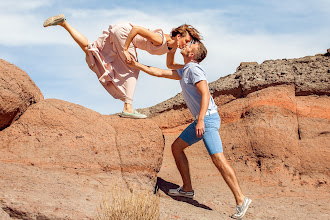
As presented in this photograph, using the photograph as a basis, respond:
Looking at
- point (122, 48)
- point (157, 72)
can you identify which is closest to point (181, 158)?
point (157, 72)

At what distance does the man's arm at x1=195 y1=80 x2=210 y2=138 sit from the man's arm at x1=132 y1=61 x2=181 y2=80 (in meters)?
0.59

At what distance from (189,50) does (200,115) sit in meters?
1.02

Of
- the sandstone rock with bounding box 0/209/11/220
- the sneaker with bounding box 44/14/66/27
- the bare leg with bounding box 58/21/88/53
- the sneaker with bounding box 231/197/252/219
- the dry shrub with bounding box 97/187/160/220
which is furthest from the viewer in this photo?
the bare leg with bounding box 58/21/88/53

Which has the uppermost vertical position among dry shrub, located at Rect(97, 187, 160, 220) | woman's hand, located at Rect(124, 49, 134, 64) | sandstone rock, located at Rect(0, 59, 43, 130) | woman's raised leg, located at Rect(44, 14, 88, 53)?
woman's raised leg, located at Rect(44, 14, 88, 53)

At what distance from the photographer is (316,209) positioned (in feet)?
21.8

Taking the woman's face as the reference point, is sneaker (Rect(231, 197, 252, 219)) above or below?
below

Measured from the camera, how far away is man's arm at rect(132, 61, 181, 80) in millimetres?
5879

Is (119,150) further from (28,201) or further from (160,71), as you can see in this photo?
(28,201)

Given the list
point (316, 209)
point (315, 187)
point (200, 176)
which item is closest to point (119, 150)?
point (200, 176)

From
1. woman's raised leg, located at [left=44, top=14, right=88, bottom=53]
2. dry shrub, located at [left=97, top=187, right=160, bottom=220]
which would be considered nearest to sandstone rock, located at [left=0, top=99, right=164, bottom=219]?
dry shrub, located at [left=97, top=187, right=160, bottom=220]

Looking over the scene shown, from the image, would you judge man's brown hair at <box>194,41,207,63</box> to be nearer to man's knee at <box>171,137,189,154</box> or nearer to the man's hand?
the man's hand

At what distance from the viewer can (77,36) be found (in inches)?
244

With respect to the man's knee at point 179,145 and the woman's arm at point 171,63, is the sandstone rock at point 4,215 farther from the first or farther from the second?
the woman's arm at point 171,63

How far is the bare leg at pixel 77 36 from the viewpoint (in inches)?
242
